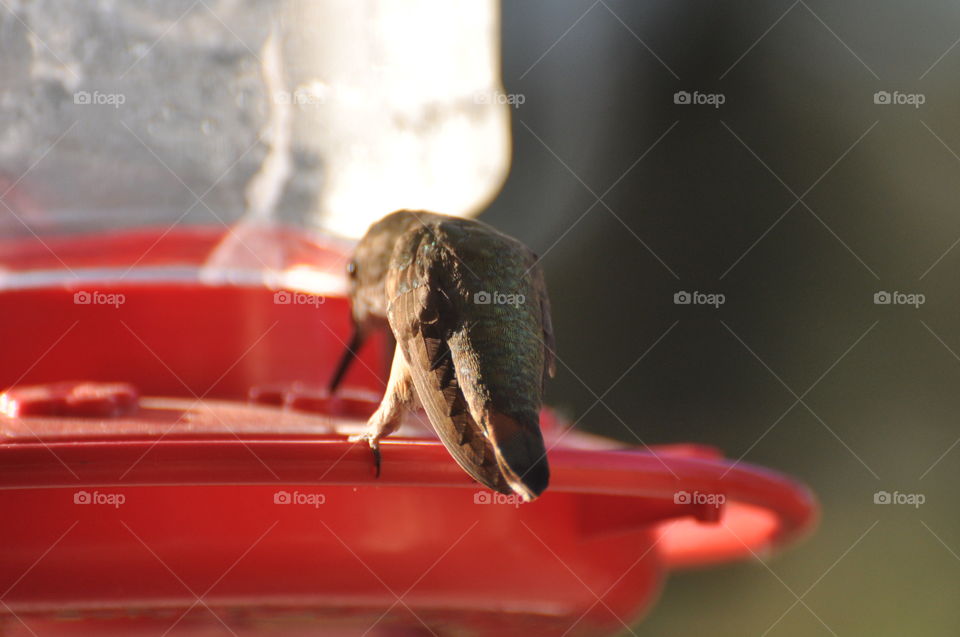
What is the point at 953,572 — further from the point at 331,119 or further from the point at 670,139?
the point at 331,119

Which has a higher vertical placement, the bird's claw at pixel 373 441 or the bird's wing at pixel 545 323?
the bird's wing at pixel 545 323

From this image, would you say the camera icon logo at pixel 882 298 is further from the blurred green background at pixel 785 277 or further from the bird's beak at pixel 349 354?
the bird's beak at pixel 349 354

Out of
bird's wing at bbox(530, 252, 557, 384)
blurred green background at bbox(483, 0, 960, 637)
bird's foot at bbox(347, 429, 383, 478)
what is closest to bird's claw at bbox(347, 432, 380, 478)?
bird's foot at bbox(347, 429, 383, 478)

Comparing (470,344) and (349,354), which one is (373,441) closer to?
(470,344)

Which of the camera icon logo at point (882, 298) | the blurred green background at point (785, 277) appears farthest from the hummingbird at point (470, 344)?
the camera icon logo at point (882, 298)

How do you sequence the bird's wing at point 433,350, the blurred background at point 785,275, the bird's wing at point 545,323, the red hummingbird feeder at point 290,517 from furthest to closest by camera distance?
the blurred background at point 785,275 < the bird's wing at point 545,323 < the bird's wing at point 433,350 < the red hummingbird feeder at point 290,517

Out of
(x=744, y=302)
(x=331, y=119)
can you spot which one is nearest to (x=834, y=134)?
(x=744, y=302)

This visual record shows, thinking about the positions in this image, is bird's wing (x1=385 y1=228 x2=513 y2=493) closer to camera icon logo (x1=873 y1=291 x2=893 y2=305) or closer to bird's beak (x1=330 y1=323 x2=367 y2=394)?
bird's beak (x1=330 y1=323 x2=367 y2=394)
